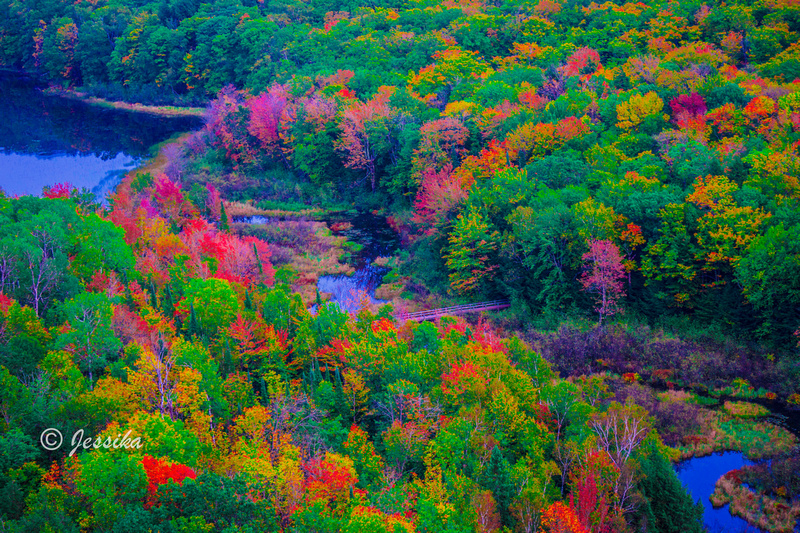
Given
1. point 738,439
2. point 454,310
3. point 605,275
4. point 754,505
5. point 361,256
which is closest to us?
point 754,505

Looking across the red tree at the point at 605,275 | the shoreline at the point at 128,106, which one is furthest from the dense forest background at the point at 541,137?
the shoreline at the point at 128,106

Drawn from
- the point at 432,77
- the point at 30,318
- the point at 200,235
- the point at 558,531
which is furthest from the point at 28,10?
the point at 558,531

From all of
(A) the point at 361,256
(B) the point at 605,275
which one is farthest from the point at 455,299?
(A) the point at 361,256

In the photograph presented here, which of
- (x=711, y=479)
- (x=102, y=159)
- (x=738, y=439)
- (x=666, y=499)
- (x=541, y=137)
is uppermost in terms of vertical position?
(x=541, y=137)

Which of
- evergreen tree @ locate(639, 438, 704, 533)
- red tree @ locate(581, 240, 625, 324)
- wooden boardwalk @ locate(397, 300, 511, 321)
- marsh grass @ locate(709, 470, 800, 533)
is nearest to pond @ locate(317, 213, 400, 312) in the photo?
wooden boardwalk @ locate(397, 300, 511, 321)

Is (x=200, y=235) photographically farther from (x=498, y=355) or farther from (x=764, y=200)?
(x=764, y=200)

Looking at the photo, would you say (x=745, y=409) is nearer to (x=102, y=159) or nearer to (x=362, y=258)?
(x=362, y=258)

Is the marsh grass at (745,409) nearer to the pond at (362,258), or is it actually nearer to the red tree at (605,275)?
the red tree at (605,275)
